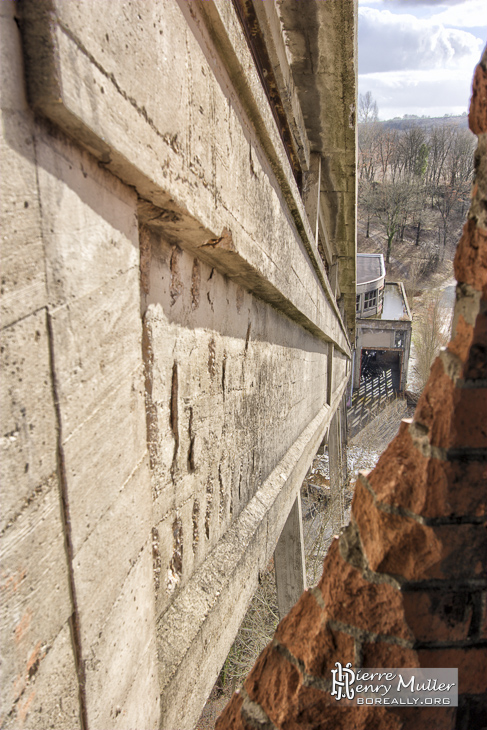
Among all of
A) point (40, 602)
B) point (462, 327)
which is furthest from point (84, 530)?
point (462, 327)

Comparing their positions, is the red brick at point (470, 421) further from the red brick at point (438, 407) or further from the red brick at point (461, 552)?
the red brick at point (461, 552)

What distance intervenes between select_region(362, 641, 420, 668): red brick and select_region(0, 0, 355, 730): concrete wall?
59cm

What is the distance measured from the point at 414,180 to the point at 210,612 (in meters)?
39.4

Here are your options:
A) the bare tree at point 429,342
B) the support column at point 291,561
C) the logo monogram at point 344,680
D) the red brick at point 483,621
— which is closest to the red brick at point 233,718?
the logo monogram at point 344,680

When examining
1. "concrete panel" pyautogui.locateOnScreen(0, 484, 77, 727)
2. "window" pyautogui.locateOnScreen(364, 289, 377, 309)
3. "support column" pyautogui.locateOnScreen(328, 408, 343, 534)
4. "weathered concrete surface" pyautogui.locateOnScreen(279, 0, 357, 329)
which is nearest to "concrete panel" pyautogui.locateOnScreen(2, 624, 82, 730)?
"concrete panel" pyautogui.locateOnScreen(0, 484, 77, 727)

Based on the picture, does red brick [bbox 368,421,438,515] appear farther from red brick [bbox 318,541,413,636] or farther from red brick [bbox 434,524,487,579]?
red brick [bbox 318,541,413,636]

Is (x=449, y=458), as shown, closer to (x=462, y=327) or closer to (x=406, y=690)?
(x=462, y=327)

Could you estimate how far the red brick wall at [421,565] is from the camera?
0.85m

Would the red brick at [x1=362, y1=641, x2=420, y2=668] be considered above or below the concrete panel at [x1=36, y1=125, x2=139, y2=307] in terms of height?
below

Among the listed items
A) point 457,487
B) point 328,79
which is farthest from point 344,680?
Answer: point 328,79

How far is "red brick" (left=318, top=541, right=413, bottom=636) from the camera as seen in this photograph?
0.93 meters

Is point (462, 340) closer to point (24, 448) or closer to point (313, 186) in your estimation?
point (24, 448)

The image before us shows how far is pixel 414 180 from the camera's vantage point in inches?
1395

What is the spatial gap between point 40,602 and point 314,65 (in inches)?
127
